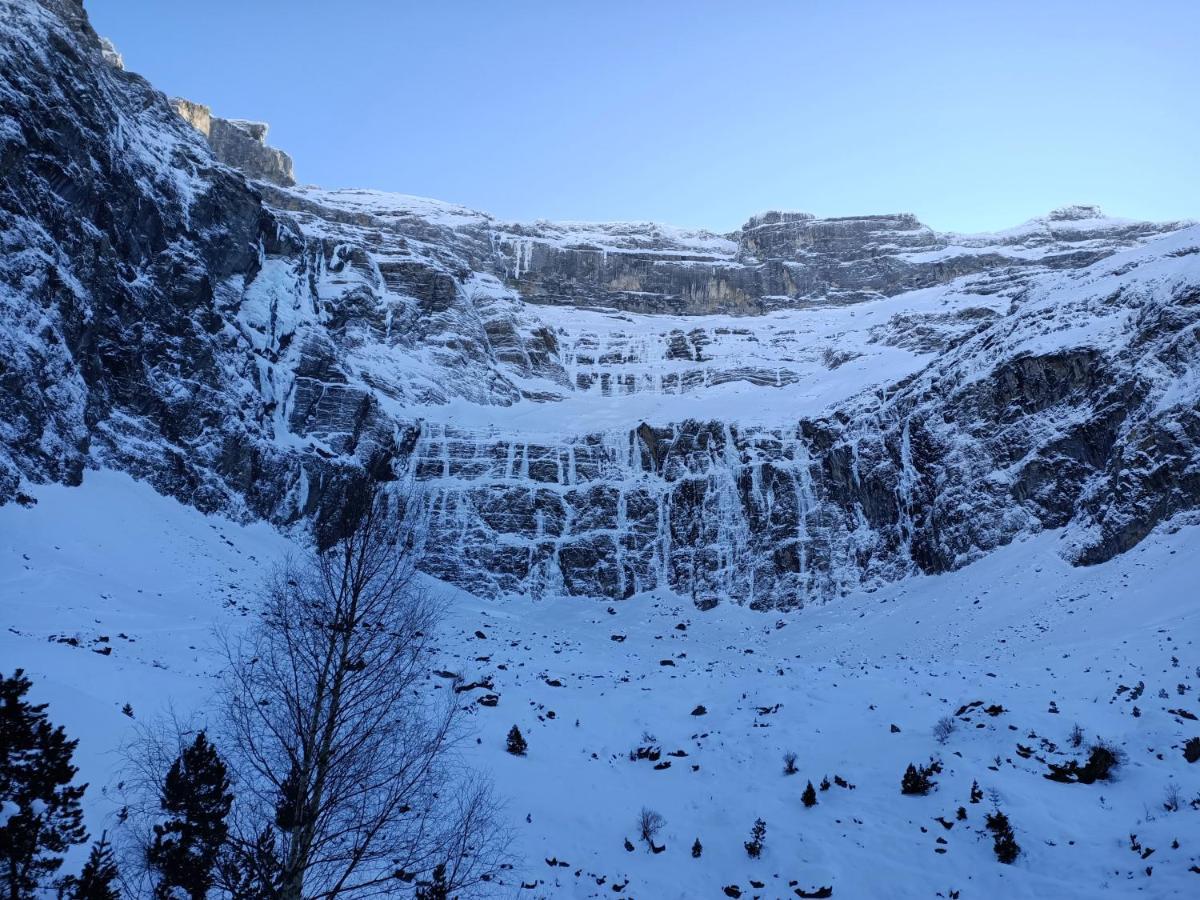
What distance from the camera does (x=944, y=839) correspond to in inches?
615

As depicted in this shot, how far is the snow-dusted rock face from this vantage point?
47906 millimetres

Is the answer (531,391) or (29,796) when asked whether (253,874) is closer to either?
(29,796)

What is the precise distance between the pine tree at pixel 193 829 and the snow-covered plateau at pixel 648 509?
295 cm

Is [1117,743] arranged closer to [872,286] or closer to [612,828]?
[612,828]

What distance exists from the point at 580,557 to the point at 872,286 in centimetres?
8253

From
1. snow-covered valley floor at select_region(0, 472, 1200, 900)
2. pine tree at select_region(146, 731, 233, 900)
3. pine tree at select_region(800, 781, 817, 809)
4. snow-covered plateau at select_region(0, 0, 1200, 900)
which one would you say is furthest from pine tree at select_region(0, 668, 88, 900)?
pine tree at select_region(800, 781, 817, 809)

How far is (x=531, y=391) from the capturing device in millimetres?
92312

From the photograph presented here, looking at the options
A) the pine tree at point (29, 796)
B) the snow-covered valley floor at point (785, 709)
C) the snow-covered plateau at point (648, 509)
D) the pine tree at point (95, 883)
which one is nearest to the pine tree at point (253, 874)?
A: the pine tree at point (95, 883)

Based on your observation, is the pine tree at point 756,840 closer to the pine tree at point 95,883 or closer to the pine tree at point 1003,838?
the pine tree at point 1003,838

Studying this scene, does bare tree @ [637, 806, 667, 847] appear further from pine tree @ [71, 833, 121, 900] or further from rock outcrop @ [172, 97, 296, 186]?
rock outcrop @ [172, 97, 296, 186]

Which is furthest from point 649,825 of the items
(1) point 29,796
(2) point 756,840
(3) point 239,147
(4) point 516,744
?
(3) point 239,147

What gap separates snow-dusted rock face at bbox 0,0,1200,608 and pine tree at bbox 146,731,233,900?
36773 mm

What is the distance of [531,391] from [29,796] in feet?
275

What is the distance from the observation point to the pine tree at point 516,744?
22.5 metres
